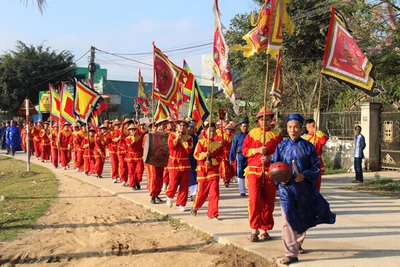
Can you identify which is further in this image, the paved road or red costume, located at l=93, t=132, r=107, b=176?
red costume, located at l=93, t=132, r=107, b=176

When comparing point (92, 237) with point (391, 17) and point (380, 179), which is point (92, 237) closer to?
point (380, 179)

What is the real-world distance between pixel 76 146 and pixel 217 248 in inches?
425

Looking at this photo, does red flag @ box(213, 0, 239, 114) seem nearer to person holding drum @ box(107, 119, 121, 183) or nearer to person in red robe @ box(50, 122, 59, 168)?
person holding drum @ box(107, 119, 121, 183)

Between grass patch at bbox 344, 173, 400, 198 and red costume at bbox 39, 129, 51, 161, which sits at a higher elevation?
red costume at bbox 39, 129, 51, 161

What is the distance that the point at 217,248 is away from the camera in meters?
6.21

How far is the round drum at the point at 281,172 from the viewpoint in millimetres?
5074

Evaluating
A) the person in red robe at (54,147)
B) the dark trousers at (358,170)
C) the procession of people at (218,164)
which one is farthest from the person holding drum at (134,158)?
the person in red robe at (54,147)

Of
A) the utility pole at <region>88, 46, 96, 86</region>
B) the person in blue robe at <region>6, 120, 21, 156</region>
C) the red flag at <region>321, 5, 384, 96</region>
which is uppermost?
the utility pole at <region>88, 46, 96, 86</region>

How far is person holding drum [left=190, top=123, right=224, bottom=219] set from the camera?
7613 mm

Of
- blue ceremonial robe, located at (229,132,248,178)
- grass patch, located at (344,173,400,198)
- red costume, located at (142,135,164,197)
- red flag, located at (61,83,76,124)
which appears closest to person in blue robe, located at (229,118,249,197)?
blue ceremonial robe, located at (229,132,248,178)

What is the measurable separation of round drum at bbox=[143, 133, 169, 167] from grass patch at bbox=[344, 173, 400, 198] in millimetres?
5337

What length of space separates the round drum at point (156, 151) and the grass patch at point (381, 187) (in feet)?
17.5

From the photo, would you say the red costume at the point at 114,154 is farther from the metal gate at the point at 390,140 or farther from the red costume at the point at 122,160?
the metal gate at the point at 390,140

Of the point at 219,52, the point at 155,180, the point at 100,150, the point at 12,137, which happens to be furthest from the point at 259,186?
the point at 12,137
